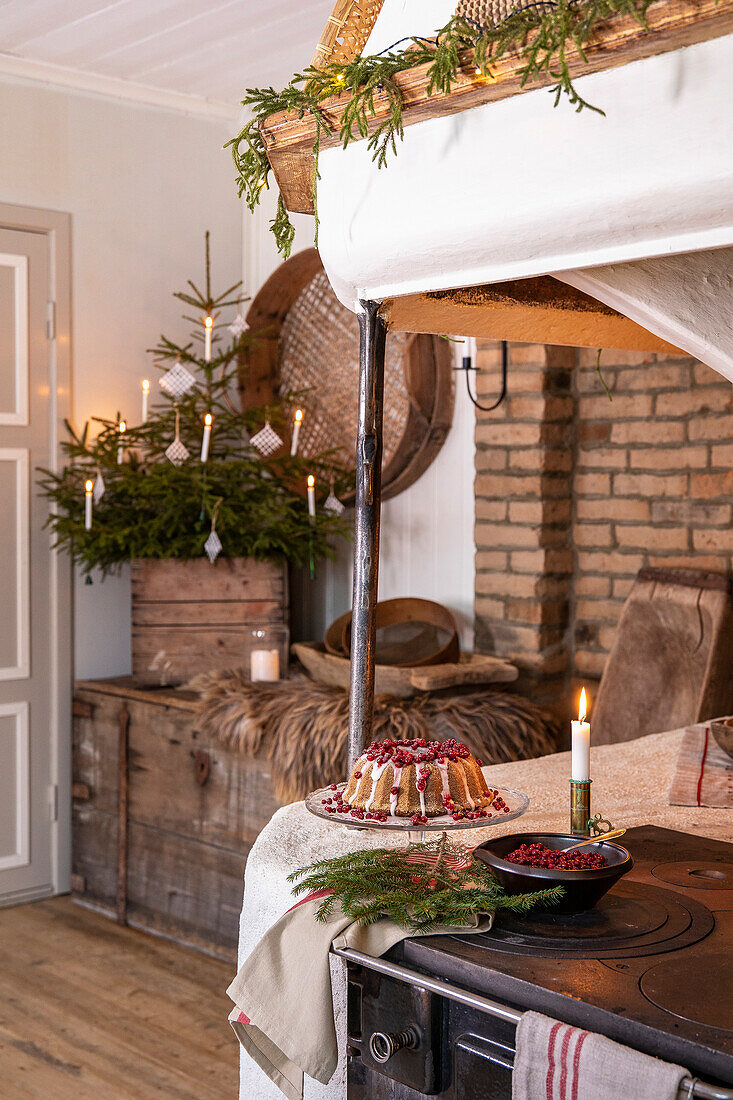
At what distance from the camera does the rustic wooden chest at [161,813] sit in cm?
326

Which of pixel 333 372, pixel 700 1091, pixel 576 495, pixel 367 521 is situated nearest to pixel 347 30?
pixel 367 521

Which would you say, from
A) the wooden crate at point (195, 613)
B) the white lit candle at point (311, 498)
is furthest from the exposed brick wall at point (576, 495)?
the wooden crate at point (195, 613)

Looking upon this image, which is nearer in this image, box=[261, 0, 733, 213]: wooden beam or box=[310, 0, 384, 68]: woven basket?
box=[261, 0, 733, 213]: wooden beam

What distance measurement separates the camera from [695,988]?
118cm

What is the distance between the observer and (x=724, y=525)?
A: 294 cm

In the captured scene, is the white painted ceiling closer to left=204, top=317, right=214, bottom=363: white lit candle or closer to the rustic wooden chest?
left=204, top=317, right=214, bottom=363: white lit candle

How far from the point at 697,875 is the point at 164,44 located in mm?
2973

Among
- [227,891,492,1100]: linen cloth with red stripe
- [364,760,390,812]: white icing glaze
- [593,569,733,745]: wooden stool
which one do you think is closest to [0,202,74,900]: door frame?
[593,569,733,745]: wooden stool

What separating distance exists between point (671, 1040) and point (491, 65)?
1.04 meters

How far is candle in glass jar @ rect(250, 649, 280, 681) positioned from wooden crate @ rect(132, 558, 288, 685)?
0.59 ft

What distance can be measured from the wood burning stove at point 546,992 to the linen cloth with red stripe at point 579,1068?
0.9 inches

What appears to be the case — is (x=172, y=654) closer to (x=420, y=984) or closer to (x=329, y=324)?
(x=329, y=324)

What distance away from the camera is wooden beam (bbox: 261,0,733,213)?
116cm

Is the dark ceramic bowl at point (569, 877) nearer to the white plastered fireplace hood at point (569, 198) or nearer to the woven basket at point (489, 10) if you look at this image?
the white plastered fireplace hood at point (569, 198)
